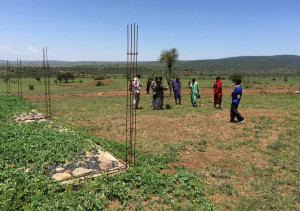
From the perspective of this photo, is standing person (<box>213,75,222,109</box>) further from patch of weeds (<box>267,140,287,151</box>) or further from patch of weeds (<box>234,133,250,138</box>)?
patch of weeds (<box>267,140,287,151</box>)

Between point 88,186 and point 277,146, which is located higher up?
point 277,146

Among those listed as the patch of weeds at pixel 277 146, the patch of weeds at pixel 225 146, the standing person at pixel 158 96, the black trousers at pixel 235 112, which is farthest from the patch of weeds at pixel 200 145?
the standing person at pixel 158 96

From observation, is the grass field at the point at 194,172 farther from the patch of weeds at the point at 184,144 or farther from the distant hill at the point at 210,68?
the distant hill at the point at 210,68

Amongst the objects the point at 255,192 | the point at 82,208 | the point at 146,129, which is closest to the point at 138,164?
the point at 82,208

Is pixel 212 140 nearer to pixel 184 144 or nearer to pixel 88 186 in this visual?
pixel 184 144

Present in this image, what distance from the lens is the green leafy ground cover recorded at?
3.68 meters

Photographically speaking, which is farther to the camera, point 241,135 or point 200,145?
point 241,135

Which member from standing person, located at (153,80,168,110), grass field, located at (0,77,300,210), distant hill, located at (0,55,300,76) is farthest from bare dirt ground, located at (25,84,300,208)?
distant hill, located at (0,55,300,76)

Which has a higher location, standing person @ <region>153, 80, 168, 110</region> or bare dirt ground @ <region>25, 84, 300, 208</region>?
standing person @ <region>153, 80, 168, 110</region>

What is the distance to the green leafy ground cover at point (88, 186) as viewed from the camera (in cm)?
368

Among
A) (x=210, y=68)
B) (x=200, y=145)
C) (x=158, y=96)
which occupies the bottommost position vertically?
(x=200, y=145)

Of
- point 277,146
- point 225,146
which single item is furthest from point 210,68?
point 225,146

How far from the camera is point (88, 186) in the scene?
425 centimetres

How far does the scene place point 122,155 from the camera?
5867mm
